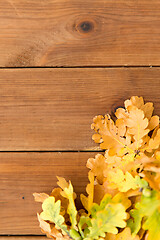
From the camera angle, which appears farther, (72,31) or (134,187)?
(72,31)

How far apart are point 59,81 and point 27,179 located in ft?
0.80

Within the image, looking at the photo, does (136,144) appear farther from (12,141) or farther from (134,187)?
(12,141)

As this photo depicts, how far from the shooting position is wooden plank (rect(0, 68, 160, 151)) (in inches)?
25.1

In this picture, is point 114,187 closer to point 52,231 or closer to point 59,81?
point 52,231

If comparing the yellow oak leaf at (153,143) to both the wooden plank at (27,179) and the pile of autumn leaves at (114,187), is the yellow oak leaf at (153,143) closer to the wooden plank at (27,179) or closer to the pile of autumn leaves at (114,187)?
the pile of autumn leaves at (114,187)

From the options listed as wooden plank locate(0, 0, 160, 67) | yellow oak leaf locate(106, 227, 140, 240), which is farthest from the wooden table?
yellow oak leaf locate(106, 227, 140, 240)

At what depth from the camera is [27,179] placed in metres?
0.65

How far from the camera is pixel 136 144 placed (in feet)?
1.91

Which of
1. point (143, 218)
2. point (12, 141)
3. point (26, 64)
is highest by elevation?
point (26, 64)

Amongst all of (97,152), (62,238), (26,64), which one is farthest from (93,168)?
(26,64)

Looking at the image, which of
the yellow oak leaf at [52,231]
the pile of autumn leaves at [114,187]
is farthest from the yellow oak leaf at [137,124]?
the yellow oak leaf at [52,231]

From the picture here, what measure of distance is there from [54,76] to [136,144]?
245 millimetres

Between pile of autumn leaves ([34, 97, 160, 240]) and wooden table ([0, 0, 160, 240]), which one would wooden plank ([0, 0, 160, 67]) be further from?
pile of autumn leaves ([34, 97, 160, 240])

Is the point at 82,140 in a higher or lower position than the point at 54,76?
lower
